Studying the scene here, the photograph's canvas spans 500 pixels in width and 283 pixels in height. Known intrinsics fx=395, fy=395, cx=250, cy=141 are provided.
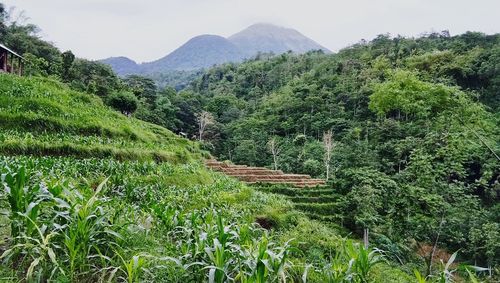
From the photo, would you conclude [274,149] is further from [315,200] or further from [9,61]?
[9,61]

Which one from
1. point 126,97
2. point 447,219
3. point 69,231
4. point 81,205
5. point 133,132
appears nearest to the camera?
point 69,231

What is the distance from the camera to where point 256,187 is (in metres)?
27.0

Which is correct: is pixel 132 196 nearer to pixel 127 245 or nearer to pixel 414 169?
pixel 127 245

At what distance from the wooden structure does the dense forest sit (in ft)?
2.83

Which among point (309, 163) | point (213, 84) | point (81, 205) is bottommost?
point (309, 163)

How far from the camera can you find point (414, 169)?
68.4 feet

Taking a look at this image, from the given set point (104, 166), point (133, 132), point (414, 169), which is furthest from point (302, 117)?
point (104, 166)

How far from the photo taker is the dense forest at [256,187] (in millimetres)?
3662

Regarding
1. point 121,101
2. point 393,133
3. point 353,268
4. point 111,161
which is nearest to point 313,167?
point 393,133

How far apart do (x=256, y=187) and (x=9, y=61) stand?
763 inches

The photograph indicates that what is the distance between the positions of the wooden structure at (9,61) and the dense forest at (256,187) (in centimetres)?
86

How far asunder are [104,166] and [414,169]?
53.3ft

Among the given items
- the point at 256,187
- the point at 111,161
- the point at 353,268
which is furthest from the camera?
the point at 256,187

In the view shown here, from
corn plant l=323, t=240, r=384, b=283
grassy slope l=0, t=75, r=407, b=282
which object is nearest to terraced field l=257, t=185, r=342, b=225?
grassy slope l=0, t=75, r=407, b=282
